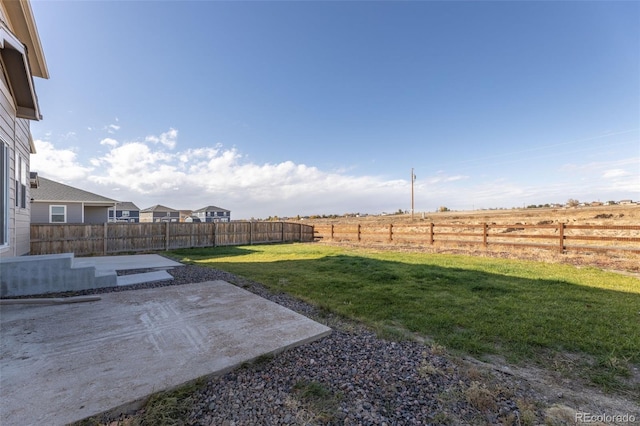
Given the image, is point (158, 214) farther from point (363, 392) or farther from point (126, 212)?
point (363, 392)

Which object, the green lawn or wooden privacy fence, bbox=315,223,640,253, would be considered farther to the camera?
wooden privacy fence, bbox=315,223,640,253

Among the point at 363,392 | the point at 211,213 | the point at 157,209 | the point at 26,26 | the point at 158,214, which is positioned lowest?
the point at 363,392

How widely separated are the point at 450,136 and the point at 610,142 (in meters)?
7.42

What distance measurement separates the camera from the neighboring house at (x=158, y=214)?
39094 millimetres

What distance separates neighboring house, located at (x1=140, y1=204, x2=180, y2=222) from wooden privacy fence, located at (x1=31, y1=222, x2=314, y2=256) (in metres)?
28.2

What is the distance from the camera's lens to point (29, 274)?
4.16 metres

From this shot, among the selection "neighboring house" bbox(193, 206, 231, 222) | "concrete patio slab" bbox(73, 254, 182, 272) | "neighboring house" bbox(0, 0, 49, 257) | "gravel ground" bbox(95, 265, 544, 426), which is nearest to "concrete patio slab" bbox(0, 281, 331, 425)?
"gravel ground" bbox(95, 265, 544, 426)

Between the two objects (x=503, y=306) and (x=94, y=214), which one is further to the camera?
(x=94, y=214)

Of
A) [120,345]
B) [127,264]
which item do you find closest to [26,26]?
[127,264]

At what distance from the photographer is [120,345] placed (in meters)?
2.50

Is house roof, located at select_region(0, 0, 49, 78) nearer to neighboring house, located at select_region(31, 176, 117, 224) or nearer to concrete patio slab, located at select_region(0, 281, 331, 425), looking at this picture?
concrete patio slab, located at select_region(0, 281, 331, 425)

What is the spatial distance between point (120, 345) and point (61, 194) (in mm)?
17515

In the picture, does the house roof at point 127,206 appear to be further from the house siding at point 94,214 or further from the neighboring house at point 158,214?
the house siding at point 94,214

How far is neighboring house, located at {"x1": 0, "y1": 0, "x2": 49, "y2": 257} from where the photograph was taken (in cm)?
454
